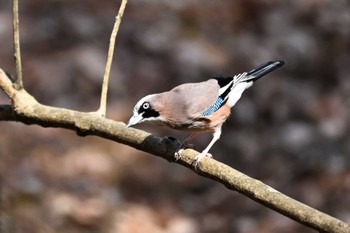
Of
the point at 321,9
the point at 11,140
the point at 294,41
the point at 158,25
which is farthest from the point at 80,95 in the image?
the point at 321,9

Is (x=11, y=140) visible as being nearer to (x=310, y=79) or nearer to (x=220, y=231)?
(x=220, y=231)

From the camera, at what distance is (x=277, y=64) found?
3.33 metres

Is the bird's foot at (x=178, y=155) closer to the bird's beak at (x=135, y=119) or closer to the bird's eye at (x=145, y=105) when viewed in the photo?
the bird's beak at (x=135, y=119)

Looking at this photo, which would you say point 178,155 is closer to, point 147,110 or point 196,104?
point 147,110

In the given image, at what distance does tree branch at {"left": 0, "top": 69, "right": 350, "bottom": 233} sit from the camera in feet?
8.91

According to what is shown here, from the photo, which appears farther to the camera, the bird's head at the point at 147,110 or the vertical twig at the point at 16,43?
the bird's head at the point at 147,110

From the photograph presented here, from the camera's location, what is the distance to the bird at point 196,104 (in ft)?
11.2

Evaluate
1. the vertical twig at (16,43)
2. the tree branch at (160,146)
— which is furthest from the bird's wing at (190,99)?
the vertical twig at (16,43)

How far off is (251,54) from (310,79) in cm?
74

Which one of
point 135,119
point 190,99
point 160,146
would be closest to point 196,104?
point 190,99

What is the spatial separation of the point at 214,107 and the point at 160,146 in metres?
0.67

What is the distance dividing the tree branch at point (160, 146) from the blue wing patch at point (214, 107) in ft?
1.78

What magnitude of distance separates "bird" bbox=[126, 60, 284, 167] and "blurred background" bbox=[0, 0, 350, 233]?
1.56 m

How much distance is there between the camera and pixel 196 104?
3.60 meters
